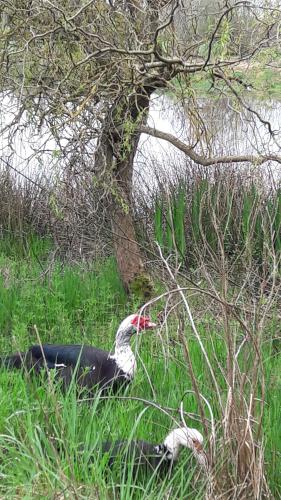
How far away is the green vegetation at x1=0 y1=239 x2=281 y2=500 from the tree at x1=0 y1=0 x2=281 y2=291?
0.85 m

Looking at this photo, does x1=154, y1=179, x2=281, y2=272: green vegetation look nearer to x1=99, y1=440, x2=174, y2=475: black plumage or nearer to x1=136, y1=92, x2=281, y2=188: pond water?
x1=136, y1=92, x2=281, y2=188: pond water

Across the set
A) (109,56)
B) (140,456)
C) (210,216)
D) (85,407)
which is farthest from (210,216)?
(140,456)

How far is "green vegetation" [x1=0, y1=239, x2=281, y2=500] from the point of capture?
2.52 metres

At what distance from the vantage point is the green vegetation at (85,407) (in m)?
2.52

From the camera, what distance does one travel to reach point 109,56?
4.42m

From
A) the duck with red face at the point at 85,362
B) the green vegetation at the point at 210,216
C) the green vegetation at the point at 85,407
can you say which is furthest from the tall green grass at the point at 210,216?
the duck with red face at the point at 85,362

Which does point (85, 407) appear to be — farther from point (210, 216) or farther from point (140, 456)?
point (210, 216)

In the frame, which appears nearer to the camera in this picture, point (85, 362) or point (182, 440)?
point (182, 440)

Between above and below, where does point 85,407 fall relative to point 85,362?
below

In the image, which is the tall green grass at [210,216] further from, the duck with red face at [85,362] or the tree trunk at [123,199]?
the duck with red face at [85,362]

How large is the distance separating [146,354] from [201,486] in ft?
5.01

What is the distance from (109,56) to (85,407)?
2.17 metres

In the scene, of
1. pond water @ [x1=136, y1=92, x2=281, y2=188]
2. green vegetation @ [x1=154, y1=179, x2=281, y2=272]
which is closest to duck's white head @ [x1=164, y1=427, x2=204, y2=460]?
pond water @ [x1=136, y1=92, x2=281, y2=188]

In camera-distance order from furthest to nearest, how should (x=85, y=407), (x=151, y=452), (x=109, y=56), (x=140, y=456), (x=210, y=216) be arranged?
(x=210, y=216), (x=109, y=56), (x=85, y=407), (x=151, y=452), (x=140, y=456)
